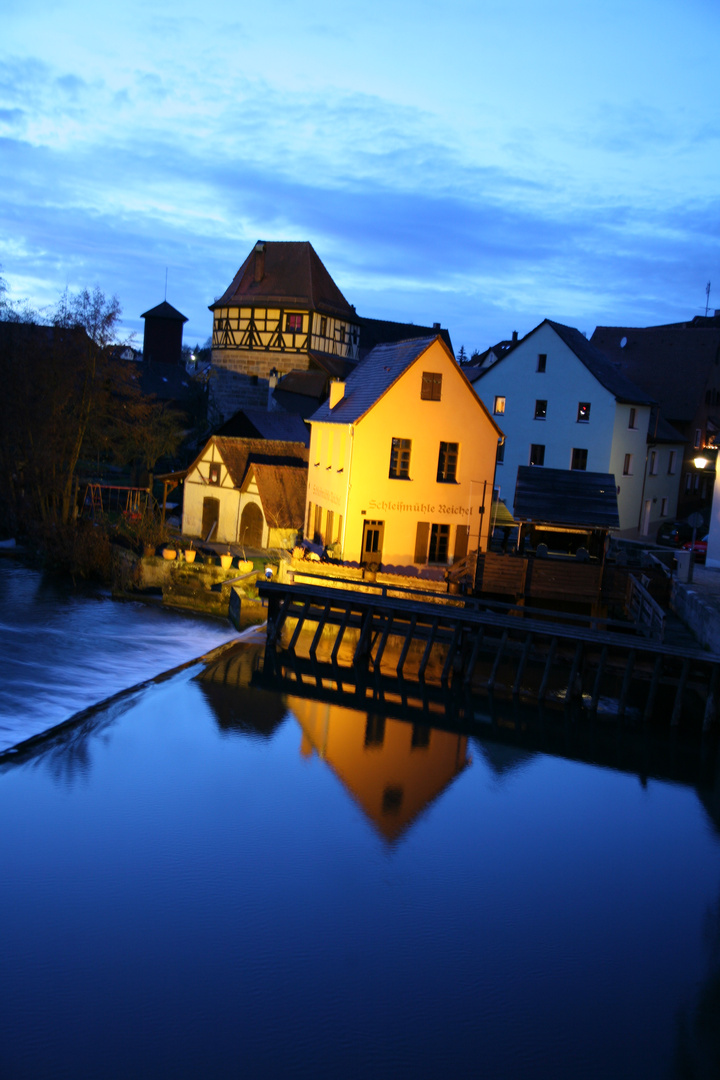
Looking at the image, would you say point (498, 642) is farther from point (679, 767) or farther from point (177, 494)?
point (177, 494)

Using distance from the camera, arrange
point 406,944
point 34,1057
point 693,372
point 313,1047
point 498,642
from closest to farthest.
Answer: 1. point 34,1057
2. point 313,1047
3. point 406,944
4. point 498,642
5. point 693,372

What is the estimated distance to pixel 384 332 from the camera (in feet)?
208

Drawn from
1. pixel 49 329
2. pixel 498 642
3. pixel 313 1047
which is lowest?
pixel 313 1047

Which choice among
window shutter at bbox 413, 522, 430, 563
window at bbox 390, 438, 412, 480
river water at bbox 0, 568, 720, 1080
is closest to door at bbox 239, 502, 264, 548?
window at bbox 390, 438, 412, 480

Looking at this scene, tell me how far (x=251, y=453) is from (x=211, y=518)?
9.62 ft

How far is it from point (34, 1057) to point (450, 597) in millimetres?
15871

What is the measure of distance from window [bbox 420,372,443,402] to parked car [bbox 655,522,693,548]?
14.6m

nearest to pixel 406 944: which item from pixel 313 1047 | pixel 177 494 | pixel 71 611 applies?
pixel 313 1047

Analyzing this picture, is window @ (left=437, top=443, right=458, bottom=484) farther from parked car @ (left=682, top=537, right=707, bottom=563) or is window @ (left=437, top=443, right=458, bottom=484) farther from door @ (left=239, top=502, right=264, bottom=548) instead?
door @ (left=239, top=502, right=264, bottom=548)

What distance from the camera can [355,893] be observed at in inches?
449

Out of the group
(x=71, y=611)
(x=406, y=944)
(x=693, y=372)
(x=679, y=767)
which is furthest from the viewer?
(x=693, y=372)

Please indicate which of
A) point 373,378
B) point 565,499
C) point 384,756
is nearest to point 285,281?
point 373,378

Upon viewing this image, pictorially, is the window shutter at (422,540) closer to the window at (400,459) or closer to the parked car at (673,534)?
the window at (400,459)

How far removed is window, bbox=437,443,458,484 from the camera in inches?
1120
